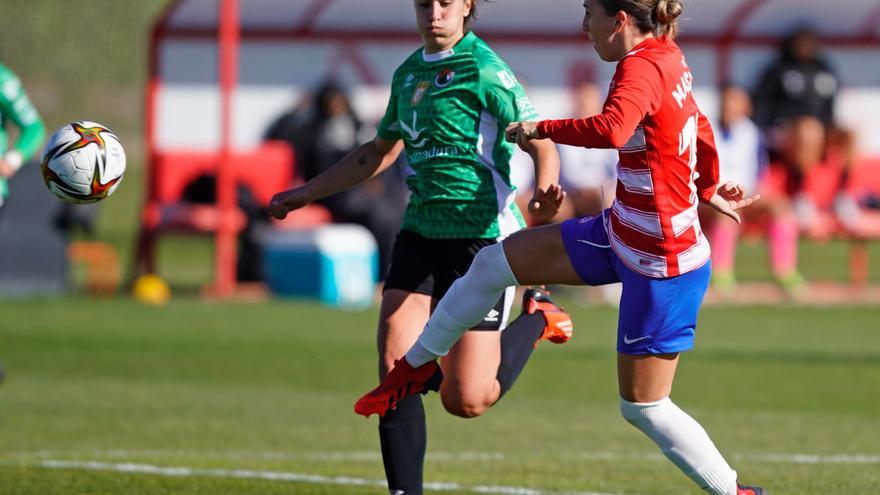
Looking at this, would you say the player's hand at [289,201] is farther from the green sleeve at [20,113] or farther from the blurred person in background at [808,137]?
the blurred person in background at [808,137]

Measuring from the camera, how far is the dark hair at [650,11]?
215 inches

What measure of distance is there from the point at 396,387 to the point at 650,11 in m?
1.75

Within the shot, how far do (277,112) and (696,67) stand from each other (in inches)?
213

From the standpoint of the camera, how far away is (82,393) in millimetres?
10625

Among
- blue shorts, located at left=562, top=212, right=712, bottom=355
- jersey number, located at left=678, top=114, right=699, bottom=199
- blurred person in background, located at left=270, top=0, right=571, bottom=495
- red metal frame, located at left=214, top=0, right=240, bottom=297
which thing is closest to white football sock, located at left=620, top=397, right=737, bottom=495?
blue shorts, located at left=562, top=212, right=712, bottom=355

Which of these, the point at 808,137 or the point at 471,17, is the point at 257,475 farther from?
the point at 808,137

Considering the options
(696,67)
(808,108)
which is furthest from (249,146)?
(808,108)

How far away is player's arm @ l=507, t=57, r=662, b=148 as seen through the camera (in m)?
5.12

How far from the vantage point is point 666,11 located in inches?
216

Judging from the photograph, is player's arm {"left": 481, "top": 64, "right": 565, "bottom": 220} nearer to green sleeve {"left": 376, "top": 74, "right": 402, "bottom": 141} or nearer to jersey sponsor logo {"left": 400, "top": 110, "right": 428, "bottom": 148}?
jersey sponsor logo {"left": 400, "top": 110, "right": 428, "bottom": 148}

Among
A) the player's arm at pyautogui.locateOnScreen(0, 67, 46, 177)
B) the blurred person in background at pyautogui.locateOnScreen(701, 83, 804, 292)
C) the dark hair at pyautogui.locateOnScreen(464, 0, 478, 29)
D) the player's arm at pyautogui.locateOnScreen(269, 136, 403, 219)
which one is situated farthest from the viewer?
the blurred person in background at pyautogui.locateOnScreen(701, 83, 804, 292)

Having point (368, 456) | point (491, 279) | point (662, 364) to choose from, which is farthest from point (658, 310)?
point (368, 456)

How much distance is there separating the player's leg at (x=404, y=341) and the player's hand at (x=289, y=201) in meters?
0.45

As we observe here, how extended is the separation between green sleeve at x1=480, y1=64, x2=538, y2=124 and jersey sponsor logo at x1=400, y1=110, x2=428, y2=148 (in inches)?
11.8
